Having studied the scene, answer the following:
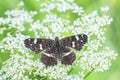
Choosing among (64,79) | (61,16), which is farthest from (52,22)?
(64,79)

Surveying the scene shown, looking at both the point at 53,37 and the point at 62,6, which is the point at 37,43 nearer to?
the point at 53,37

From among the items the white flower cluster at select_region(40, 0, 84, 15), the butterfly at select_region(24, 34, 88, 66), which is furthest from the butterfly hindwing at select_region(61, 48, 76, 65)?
the white flower cluster at select_region(40, 0, 84, 15)

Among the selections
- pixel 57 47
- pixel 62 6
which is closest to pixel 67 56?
pixel 57 47

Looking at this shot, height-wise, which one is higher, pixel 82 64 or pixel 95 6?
pixel 95 6

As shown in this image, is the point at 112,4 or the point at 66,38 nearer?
the point at 66,38

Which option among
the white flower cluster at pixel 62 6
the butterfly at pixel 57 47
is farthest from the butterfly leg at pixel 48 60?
the white flower cluster at pixel 62 6

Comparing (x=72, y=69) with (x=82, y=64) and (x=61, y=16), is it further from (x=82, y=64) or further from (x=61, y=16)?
(x=61, y=16)

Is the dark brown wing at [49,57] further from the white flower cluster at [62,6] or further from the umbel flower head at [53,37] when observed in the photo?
the white flower cluster at [62,6]
